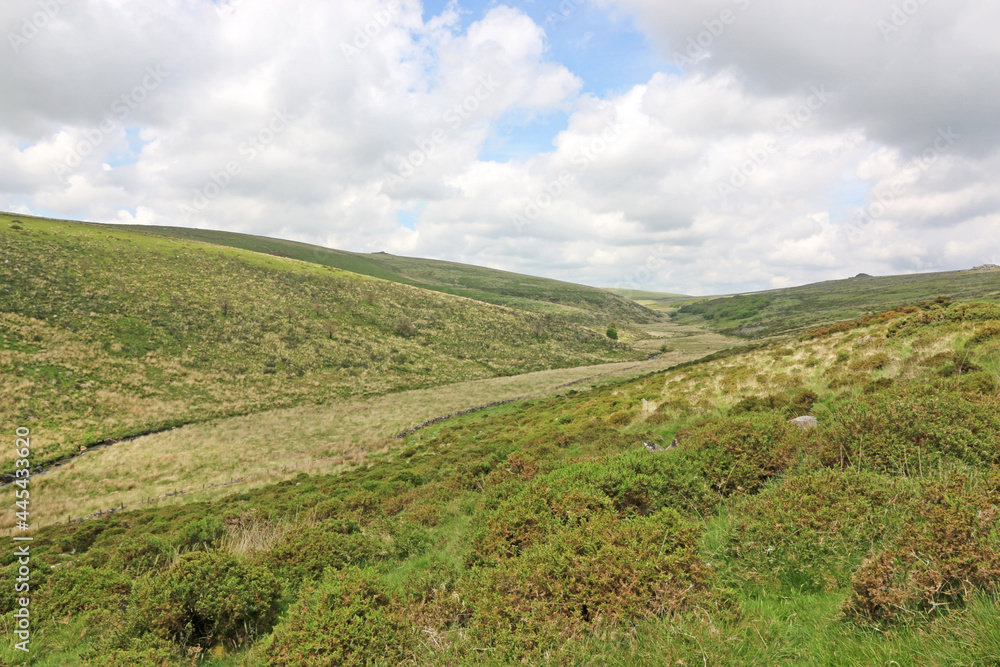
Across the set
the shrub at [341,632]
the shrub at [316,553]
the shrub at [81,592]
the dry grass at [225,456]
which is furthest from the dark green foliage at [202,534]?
the dry grass at [225,456]

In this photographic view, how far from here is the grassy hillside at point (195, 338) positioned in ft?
114

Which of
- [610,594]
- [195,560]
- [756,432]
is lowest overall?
[195,560]

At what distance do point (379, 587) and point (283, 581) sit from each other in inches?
115

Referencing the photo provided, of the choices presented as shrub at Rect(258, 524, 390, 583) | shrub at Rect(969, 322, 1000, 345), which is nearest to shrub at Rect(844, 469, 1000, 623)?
shrub at Rect(258, 524, 390, 583)

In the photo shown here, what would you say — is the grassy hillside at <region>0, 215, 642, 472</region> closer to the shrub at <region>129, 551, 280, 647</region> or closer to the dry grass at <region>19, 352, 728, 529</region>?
the dry grass at <region>19, 352, 728, 529</region>

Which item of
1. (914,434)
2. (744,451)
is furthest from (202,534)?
(914,434)

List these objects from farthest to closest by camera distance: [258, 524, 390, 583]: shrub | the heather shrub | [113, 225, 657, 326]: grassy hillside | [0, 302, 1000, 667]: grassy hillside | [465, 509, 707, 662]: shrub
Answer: [113, 225, 657, 326]: grassy hillside, [258, 524, 390, 583]: shrub, the heather shrub, [465, 509, 707, 662]: shrub, [0, 302, 1000, 667]: grassy hillside

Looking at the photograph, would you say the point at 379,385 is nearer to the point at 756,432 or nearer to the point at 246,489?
the point at 246,489

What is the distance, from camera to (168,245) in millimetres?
72062

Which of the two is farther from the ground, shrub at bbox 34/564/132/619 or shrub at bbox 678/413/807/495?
shrub at bbox 678/413/807/495

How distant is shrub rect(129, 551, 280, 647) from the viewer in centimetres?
660

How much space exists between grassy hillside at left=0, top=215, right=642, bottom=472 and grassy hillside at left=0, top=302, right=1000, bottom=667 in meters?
28.7

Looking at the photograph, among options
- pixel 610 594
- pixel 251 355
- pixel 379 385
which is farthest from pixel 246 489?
pixel 251 355

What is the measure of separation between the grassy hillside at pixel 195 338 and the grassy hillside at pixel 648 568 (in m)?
28.7
